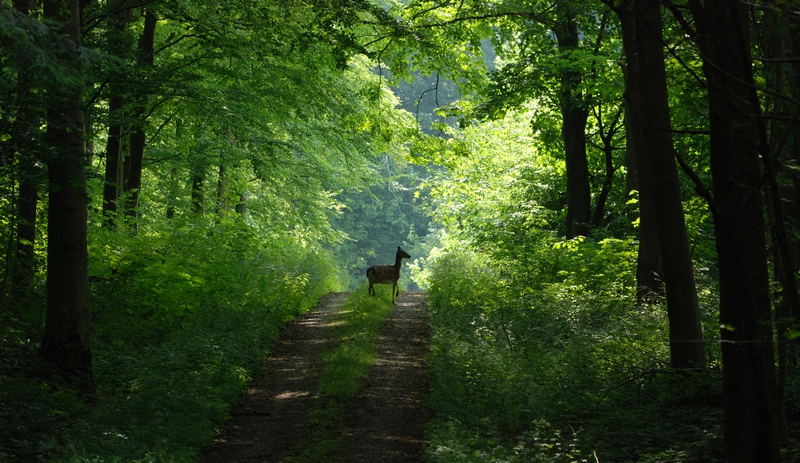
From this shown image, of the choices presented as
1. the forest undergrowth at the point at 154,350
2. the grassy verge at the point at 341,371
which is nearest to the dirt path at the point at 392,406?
the grassy verge at the point at 341,371

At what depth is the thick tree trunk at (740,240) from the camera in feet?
13.0

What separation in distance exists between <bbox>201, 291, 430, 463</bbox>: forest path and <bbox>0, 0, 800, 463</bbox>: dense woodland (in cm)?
35

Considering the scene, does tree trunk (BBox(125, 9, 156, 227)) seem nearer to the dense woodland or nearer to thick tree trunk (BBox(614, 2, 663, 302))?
the dense woodland

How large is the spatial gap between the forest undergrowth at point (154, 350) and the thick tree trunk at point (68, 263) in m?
0.31

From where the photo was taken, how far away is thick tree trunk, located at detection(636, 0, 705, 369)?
7.20 m

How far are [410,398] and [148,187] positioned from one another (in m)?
18.3

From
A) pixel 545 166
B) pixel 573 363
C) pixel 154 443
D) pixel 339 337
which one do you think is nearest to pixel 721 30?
pixel 573 363

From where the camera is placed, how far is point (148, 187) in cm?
2478

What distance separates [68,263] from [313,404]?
12.6 ft

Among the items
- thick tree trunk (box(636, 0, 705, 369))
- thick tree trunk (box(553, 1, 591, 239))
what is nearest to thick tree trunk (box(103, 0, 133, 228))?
thick tree trunk (box(636, 0, 705, 369))

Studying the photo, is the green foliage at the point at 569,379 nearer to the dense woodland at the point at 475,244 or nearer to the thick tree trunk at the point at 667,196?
the dense woodland at the point at 475,244

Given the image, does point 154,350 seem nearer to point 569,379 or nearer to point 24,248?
point 24,248

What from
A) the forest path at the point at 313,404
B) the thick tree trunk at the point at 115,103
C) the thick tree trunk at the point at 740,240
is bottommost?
the forest path at the point at 313,404

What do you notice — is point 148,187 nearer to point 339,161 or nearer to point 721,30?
point 339,161
